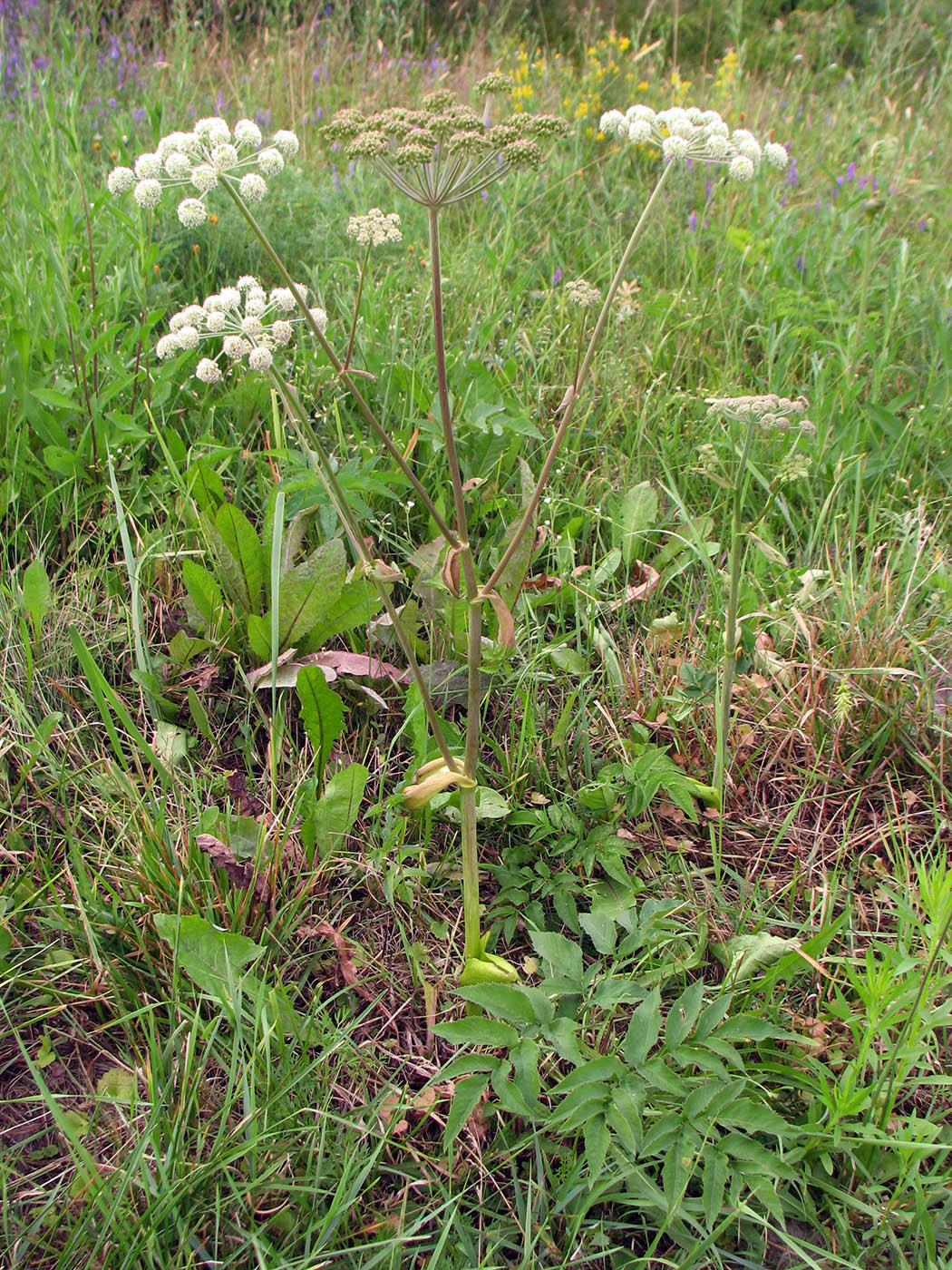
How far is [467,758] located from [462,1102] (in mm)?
493

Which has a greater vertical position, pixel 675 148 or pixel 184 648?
pixel 675 148

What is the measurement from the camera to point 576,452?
237 centimetres

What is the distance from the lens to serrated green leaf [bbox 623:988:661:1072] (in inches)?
46.3

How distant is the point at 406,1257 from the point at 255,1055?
33 centimetres

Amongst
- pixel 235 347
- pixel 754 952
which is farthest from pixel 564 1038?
pixel 235 347

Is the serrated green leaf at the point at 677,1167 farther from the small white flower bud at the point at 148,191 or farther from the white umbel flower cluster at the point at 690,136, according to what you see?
the small white flower bud at the point at 148,191

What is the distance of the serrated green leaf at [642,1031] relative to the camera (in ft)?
3.86

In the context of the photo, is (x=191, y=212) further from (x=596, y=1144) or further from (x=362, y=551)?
(x=596, y=1144)

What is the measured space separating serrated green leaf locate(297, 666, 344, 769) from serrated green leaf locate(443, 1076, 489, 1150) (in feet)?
2.32

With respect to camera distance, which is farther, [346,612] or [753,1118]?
[346,612]

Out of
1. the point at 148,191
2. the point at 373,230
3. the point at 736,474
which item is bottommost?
the point at 736,474

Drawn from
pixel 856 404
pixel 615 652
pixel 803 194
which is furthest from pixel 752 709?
pixel 803 194

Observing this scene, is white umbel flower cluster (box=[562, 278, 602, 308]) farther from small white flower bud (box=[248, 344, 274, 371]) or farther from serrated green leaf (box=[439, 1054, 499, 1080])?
serrated green leaf (box=[439, 1054, 499, 1080])

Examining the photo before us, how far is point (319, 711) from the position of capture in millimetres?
1709
